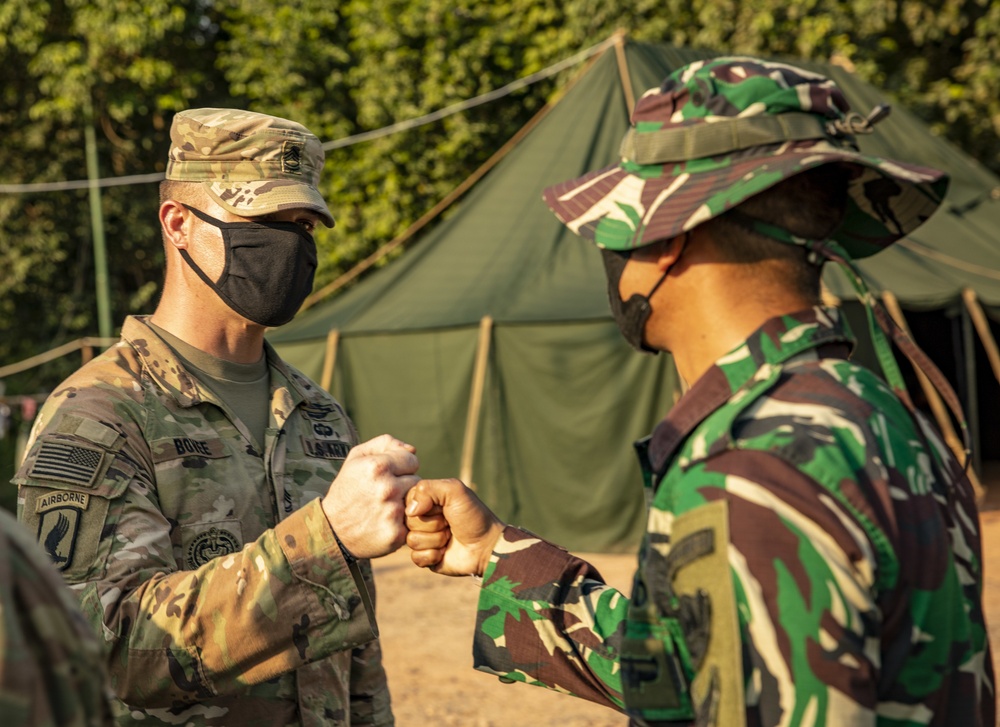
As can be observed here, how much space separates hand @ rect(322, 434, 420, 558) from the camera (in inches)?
85.7

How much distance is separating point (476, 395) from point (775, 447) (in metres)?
9.08

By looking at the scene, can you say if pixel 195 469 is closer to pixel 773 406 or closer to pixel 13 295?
pixel 773 406

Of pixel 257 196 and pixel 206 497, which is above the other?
pixel 257 196

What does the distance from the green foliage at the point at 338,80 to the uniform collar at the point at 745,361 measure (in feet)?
49.3

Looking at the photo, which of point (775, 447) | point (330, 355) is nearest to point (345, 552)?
point (775, 447)

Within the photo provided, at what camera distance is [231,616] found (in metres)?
2.12

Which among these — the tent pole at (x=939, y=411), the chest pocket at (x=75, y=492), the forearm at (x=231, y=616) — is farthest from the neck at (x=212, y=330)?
the tent pole at (x=939, y=411)

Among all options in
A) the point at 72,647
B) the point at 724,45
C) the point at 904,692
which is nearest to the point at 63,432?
the point at 72,647

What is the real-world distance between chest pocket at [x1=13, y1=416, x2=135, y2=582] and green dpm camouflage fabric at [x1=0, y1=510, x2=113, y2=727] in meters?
1.03

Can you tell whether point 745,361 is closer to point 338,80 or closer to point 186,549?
point 186,549

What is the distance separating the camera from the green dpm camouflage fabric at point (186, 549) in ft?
6.99

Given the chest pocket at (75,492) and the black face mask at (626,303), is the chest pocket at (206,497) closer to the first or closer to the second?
the chest pocket at (75,492)

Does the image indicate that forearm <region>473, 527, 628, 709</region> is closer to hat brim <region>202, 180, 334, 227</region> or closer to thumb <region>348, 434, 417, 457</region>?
thumb <region>348, 434, 417, 457</region>

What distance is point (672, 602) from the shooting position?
5.06 ft
